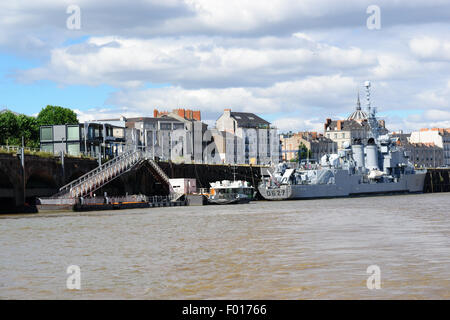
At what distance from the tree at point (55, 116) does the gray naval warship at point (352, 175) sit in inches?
1494

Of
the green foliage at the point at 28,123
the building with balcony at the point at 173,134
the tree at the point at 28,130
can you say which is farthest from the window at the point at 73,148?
the building with balcony at the point at 173,134

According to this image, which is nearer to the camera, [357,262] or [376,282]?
[376,282]

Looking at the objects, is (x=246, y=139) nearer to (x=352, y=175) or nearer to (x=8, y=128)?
(x=352, y=175)

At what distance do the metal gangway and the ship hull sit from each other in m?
23.3

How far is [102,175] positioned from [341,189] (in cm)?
4946

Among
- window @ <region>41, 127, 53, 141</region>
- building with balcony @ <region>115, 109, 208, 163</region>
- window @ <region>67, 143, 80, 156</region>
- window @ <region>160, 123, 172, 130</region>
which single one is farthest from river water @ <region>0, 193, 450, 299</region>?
window @ <region>160, 123, 172, 130</region>

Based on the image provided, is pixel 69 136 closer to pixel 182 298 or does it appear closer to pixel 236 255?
pixel 236 255

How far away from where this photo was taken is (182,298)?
745 inches

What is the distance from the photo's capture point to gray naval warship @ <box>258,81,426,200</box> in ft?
352

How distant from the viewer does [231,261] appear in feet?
85.9

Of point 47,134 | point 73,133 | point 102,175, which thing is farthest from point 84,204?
point 47,134
